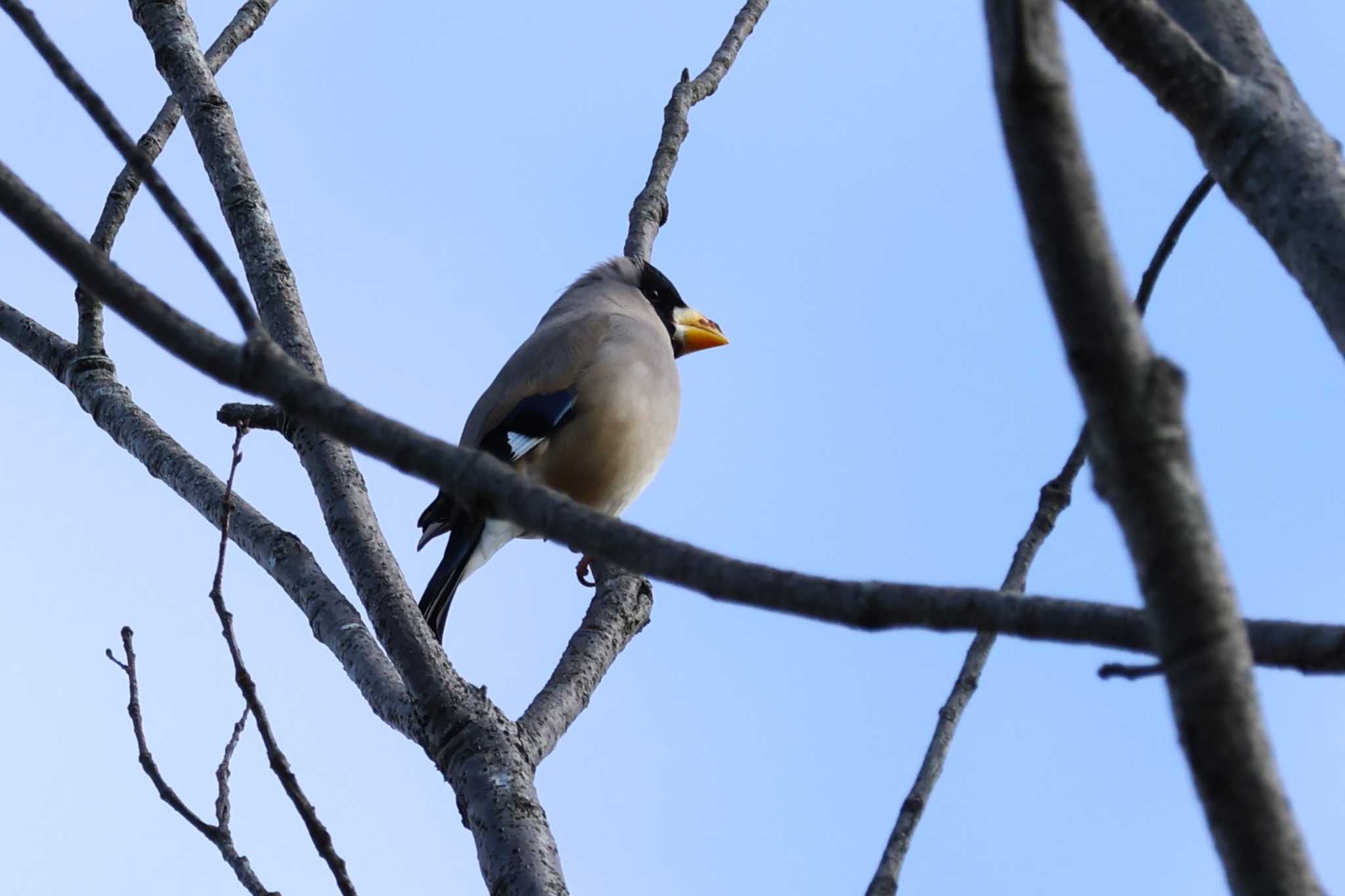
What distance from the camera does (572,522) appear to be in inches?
61.4

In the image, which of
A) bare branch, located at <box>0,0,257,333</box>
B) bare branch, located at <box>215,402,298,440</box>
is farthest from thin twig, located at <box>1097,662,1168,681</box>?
bare branch, located at <box>215,402,298,440</box>

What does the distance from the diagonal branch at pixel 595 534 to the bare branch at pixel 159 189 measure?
51mm

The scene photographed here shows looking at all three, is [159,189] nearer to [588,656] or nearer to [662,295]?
[588,656]

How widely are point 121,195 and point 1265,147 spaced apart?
308 centimetres

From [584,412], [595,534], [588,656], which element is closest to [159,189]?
[595,534]

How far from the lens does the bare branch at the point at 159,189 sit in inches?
65.7

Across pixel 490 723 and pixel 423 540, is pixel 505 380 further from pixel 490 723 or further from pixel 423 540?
pixel 490 723

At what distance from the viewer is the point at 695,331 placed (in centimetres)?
833

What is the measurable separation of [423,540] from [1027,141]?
17.3ft

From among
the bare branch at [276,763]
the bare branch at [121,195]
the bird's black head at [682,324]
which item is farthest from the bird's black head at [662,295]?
the bare branch at [276,763]

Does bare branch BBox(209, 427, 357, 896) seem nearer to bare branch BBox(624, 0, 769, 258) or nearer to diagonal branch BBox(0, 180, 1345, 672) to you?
diagonal branch BBox(0, 180, 1345, 672)

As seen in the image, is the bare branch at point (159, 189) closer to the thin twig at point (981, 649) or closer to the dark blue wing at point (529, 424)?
the thin twig at point (981, 649)

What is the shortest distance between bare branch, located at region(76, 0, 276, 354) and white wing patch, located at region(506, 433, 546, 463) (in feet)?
7.42

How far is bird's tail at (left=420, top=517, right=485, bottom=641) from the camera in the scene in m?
5.61
